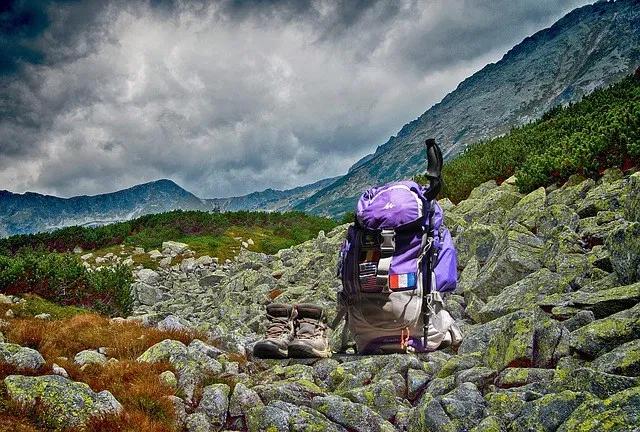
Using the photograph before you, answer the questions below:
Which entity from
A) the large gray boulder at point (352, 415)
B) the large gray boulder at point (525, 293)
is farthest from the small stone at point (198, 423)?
the large gray boulder at point (525, 293)

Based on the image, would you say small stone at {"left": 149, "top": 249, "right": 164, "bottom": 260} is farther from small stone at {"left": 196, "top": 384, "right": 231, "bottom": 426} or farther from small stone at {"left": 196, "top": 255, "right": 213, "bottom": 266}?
small stone at {"left": 196, "top": 384, "right": 231, "bottom": 426}

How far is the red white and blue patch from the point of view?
542cm

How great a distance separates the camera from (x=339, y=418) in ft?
15.0

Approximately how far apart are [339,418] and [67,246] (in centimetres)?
4106

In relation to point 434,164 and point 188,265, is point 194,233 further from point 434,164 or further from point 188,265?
point 434,164

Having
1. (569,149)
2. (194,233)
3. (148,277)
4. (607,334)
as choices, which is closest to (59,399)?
(607,334)

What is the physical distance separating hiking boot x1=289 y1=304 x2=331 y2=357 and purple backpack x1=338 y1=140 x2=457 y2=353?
1.89 ft

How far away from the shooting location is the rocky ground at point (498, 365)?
3.67 meters

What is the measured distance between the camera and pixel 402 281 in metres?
5.42

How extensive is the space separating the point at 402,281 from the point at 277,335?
196cm

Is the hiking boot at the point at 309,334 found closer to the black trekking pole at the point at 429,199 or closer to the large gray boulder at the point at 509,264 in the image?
the black trekking pole at the point at 429,199

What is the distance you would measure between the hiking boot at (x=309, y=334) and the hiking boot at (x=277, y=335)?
0.10 m

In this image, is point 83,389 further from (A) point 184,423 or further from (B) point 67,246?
(B) point 67,246

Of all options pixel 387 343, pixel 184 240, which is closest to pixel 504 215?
pixel 387 343
